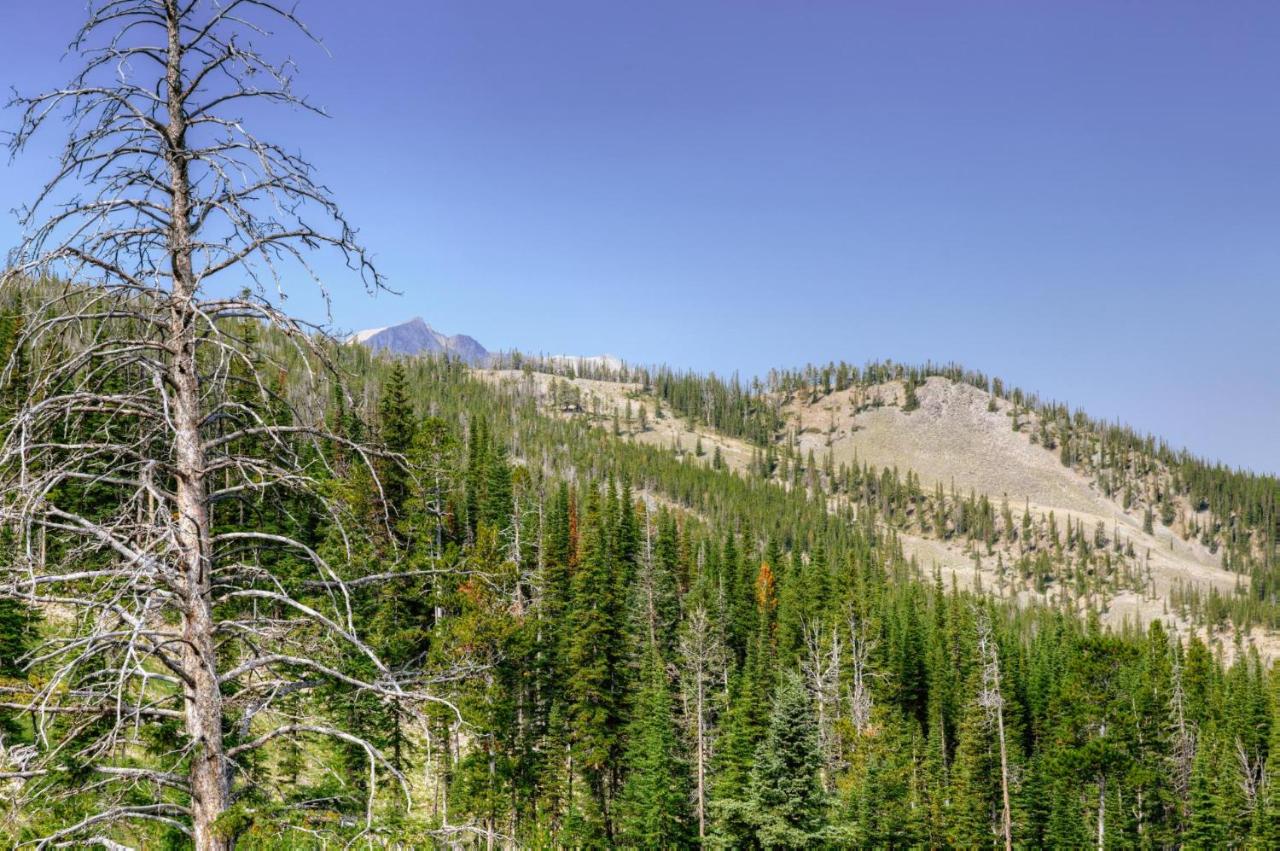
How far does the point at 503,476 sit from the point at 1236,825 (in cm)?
6287

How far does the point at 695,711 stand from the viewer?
2131 inches

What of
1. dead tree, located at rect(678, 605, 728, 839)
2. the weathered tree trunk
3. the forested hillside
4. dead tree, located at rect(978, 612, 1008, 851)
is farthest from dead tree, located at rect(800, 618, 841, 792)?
the weathered tree trunk

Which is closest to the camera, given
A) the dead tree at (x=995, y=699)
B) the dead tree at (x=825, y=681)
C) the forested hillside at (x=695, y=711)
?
the forested hillside at (x=695, y=711)

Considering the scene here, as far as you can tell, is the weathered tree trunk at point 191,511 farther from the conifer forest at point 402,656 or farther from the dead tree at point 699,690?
the dead tree at point 699,690

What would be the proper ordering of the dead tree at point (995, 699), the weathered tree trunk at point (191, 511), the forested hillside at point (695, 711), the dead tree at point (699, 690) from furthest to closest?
the dead tree at point (995, 699)
the dead tree at point (699, 690)
the forested hillside at point (695, 711)
the weathered tree trunk at point (191, 511)

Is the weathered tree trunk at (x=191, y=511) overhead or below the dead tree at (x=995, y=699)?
overhead

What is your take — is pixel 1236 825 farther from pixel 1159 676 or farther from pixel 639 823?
pixel 639 823

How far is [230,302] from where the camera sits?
5844 millimetres

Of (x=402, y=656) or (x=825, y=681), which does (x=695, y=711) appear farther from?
(x=402, y=656)

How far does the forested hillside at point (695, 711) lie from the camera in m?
21.6

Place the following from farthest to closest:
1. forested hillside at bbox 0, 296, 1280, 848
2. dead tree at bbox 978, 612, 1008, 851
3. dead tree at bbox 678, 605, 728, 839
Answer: dead tree at bbox 978, 612, 1008, 851, dead tree at bbox 678, 605, 728, 839, forested hillside at bbox 0, 296, 1280, 848

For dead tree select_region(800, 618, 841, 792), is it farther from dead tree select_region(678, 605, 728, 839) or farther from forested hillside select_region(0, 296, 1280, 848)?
dead tree select_region(678, 605, 728, 839)

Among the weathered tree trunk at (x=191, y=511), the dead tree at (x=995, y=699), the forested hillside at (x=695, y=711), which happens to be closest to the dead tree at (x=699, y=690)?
the forested hillside at (x=695, y=711)

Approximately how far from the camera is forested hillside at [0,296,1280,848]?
21.6 metres
